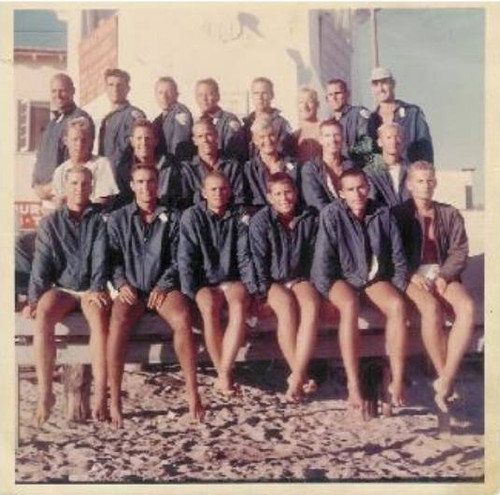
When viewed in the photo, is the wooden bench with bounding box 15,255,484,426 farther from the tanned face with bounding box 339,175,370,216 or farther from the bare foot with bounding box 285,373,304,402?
the tanned face with bounding box 339,175,370,216

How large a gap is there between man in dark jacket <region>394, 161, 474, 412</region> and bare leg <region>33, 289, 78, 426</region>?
56.2 inches

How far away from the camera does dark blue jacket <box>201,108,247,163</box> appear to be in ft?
9.91

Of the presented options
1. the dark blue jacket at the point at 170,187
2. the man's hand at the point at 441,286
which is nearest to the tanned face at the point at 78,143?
the dark blue jacket at the point at 170,187

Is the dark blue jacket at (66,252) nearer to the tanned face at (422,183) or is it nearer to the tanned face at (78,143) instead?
the tanned face at (78,143)

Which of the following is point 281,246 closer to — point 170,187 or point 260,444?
point 170,187

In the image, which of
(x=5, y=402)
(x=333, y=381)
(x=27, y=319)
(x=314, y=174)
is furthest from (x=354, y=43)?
(x=5, y=402)

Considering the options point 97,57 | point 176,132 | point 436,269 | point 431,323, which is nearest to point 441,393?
point 431,323

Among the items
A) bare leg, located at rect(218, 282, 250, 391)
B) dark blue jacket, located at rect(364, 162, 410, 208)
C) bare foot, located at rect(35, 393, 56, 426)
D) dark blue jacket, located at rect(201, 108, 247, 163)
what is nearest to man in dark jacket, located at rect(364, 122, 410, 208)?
dark blue jacket, located at rect(364, 162, 410, 208)

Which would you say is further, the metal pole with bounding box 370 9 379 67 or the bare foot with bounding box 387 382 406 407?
the metal pole with bounding box 370 9 379 67

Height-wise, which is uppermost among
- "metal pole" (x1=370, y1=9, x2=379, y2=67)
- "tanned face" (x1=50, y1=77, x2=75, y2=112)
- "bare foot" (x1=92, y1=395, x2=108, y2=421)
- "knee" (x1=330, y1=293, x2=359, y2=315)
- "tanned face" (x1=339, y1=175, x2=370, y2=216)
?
"metal pole" (x1=370, y1=9, x2=379, y2=67)

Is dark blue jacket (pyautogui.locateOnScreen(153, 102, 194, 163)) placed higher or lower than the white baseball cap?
lower

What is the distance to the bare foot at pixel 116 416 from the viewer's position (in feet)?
9.75

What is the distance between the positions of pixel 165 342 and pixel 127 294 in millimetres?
255

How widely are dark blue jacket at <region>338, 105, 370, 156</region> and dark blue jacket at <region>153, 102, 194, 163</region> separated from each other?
65 cm
